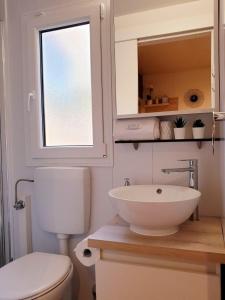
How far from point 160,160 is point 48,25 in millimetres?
1134

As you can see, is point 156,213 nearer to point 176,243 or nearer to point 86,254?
point 176,243

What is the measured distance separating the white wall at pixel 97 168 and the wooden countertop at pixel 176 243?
0.97 ft

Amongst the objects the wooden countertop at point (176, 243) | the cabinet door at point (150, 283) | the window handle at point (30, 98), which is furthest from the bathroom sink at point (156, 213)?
the window handle at point (30, 98)

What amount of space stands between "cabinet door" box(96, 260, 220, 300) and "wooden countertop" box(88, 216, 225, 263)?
0.21 feet

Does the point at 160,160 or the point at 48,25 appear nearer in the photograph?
the point at 160,160

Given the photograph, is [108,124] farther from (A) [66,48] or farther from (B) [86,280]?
(B) [86,280]

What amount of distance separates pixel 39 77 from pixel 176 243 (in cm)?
136

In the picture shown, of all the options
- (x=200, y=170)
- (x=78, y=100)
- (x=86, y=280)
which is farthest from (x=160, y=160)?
(x=86, y=280)

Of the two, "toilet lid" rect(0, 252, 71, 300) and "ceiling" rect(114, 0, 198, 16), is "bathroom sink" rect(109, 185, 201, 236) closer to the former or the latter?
"toilet lid" rect(0, 252, 71, 300)

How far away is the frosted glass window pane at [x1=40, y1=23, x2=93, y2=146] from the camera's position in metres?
1.63

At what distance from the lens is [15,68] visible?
1768mm

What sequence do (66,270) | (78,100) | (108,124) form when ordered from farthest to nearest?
(78,100) < (108,124) < (66,270)

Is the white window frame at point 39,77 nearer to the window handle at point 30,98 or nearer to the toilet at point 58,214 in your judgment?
the window handle at point 30,98

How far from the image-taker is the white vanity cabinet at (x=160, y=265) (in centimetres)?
88
